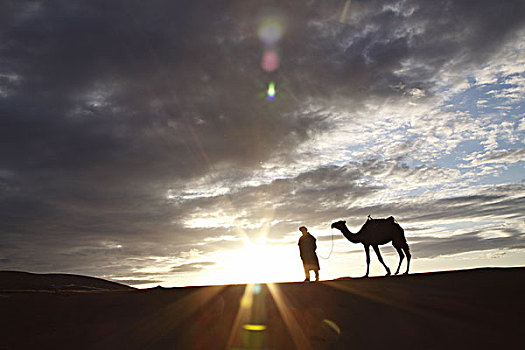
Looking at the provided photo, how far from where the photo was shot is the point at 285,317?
12250 millimetres

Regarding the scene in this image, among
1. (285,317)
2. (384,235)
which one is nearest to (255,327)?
(285,317)

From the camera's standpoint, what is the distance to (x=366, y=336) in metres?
10.8

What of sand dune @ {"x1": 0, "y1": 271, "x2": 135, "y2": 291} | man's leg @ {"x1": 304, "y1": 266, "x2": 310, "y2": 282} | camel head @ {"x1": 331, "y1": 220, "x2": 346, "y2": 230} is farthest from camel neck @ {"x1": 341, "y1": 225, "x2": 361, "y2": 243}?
sand dune @ {"x1": 0, "y1": 271, "x2": 135, "y2": 291}

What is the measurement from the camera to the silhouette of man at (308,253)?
72.3 feet

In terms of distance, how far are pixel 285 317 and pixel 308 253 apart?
9.99m

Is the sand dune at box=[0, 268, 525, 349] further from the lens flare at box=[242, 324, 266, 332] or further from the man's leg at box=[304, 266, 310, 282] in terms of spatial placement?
the man's leg at box=[304, 266, 310, 282]

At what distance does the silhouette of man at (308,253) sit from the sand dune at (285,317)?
614 cm

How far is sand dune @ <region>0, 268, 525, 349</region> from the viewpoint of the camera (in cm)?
1075

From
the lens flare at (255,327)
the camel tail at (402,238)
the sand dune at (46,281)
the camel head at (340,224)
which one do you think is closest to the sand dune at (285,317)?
the lens flare at (255,327)

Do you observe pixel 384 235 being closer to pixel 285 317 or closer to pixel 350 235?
pixel 350 235

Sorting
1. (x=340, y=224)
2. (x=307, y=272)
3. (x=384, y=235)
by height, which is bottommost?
(x=307, y=272)

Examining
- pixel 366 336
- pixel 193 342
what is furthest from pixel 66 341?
pixel 366 336

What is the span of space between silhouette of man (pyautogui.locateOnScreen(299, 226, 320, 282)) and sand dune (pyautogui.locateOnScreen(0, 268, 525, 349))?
242 inches

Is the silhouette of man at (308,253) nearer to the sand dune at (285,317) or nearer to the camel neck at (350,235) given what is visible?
the camel neck at (350,235)
